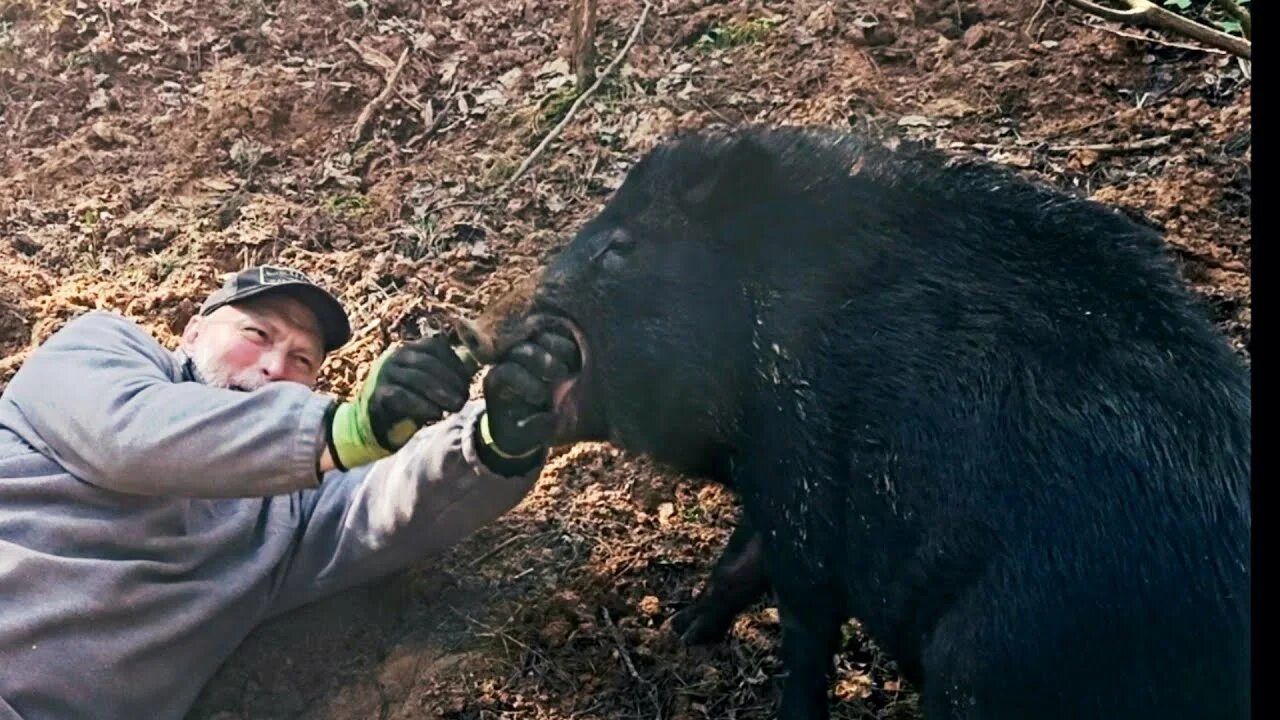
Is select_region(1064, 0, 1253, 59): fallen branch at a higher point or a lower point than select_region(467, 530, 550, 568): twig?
higher

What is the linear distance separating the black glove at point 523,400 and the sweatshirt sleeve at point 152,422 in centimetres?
19

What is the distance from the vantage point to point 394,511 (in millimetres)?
1778

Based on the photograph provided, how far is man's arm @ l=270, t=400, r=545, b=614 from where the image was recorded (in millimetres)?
1715

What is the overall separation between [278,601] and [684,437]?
560 millimetres

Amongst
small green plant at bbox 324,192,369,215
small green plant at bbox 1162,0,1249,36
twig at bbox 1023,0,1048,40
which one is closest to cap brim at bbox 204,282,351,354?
small green plant at bbox 324,192,369,215

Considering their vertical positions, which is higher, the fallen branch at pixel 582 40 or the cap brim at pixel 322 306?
the fallen branch at pixel 582 40

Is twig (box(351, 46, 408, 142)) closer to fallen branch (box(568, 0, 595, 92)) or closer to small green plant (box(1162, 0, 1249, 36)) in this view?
fallen branch (box(568, 0, 595, 92))

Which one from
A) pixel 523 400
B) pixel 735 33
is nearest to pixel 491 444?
pixel 523 400

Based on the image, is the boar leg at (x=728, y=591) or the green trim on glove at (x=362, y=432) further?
the boar leg at (x=728, y=591)

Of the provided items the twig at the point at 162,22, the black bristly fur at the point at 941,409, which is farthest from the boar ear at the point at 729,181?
the twig at the point at 162,22

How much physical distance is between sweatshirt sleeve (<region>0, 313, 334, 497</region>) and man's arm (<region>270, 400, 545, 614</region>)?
0.16 m

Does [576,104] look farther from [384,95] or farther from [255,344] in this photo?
[255,344]

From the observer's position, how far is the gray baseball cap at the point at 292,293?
5.51 feet

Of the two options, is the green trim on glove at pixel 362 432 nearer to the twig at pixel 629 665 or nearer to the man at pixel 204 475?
the man at pixel 204 475
